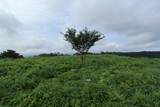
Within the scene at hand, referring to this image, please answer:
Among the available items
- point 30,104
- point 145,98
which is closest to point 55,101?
point 30,104

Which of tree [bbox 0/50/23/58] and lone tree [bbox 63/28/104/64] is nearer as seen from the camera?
lone tree [bbox 63/28/104/64]

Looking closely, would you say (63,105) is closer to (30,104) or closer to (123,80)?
(30,104)

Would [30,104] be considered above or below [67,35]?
below

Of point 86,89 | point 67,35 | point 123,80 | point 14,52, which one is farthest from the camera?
point 14,52

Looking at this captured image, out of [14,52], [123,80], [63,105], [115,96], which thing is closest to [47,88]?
[63,105]

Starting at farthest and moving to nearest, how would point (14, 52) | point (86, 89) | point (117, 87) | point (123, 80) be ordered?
1. point (14, 52)
2. point (123, 80)
3. point (117, 87)
4. point (86, 89)

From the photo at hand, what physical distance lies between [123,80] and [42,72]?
12.4ft

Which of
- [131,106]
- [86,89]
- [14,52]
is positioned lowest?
[131,106]

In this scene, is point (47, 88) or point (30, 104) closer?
point (30, 104)

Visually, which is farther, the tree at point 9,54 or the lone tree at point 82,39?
the tree at point 9,54

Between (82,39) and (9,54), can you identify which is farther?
(9,54)

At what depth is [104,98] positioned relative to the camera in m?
4.54

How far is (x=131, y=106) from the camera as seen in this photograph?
4.12m

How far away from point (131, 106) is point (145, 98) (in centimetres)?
76
